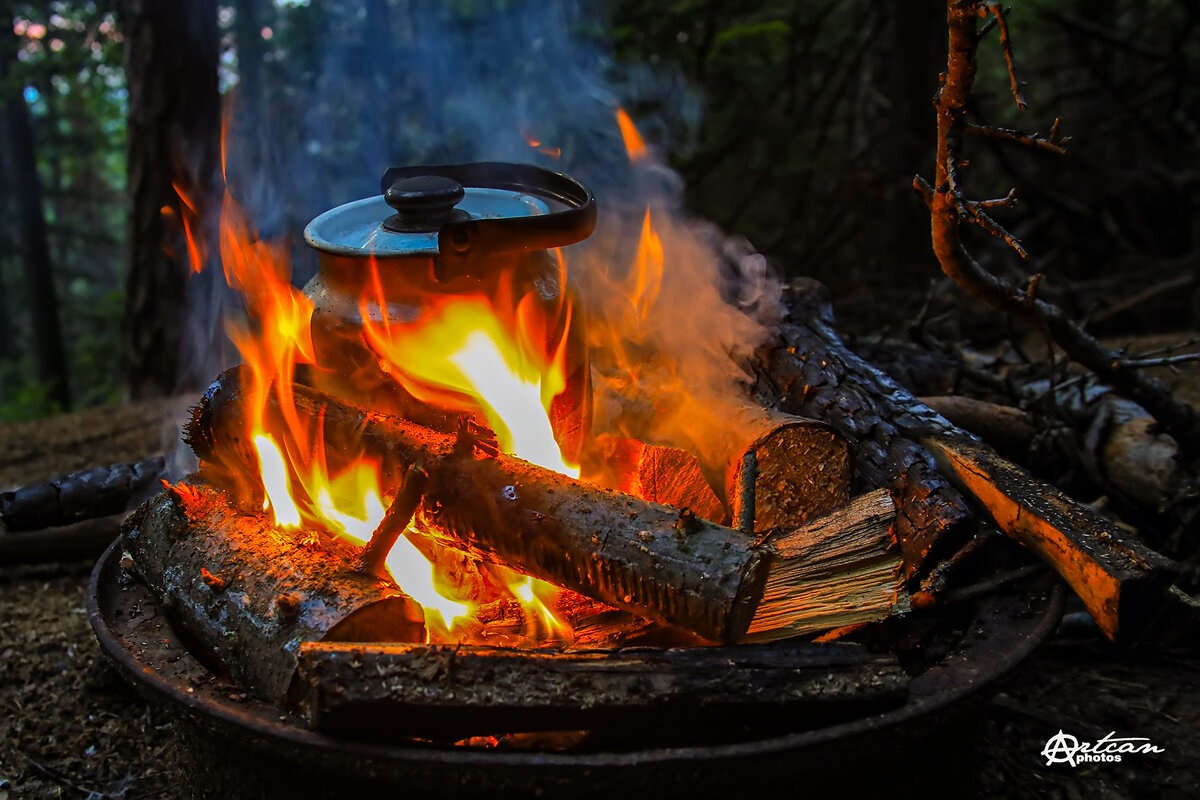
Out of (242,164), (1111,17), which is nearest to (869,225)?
(1111,17)

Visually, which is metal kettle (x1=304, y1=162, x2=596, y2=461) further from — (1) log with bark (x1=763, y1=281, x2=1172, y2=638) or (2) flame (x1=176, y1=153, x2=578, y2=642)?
(1) log with bark (x1=763, y1=281, x2=1172, y2=638)

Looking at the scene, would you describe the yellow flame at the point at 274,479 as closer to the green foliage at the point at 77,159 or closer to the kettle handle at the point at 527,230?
the kettle handle at the point at 527,230

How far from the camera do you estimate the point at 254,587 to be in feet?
5.97

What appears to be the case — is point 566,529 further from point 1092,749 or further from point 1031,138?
point 1092,749

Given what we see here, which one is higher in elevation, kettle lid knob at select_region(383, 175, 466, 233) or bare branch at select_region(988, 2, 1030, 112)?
bare branch at select_region(988, 2, 1030, 112)

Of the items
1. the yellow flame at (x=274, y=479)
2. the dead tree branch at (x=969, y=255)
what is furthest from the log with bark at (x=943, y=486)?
the yellow flame at (x=274, y=479)

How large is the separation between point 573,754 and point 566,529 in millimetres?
516

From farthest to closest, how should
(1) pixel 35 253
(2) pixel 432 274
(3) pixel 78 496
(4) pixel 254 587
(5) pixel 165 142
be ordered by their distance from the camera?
(1) pixel 35 253, (5) pixel 165 142, (3) pixel 78 496, (2) pixel 432 274, (4) pixel 254 587

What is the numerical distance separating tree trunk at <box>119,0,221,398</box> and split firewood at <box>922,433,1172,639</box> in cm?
519

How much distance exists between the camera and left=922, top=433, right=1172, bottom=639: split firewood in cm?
178

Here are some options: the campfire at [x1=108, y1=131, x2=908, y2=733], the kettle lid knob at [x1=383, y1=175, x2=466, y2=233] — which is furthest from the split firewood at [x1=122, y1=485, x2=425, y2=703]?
the kettle lid knob at [x1=383, y1=175, x2=466, y2=233]

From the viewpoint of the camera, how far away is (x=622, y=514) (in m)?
1.84

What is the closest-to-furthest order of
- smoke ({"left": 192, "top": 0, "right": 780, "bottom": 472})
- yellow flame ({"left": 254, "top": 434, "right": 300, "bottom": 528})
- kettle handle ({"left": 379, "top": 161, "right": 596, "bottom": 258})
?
kettle handle ({"left": 379, "top": 161, "right": 596, "bottom": 258}), yellow flame ({"left": 254, "top": 434, "right": 300, "bottom": 528}), smoke ({"left": 192, "top": 0, "right": 780, "bottom": 472})

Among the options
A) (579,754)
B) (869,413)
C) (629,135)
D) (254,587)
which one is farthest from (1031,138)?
(629,135)
